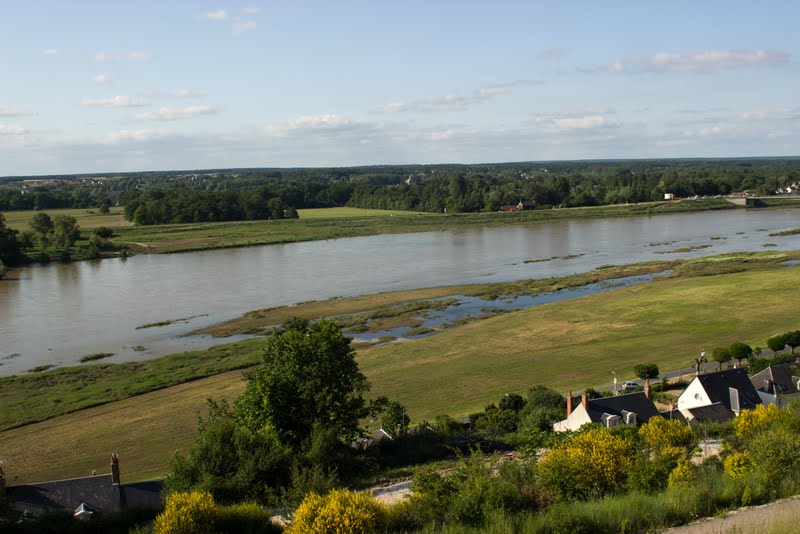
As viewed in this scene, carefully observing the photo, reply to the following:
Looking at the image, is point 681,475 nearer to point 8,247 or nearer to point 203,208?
point 8,247

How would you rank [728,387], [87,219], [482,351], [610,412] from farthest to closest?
1. [87,219]
2. [482,351]
3. [728,387]
4. [610,412]

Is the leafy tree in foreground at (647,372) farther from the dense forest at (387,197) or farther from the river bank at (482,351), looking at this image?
the dense forest at (387,197)

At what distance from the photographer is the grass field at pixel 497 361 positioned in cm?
1692

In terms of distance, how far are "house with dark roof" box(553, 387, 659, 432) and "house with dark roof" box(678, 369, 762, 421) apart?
2.86 feet

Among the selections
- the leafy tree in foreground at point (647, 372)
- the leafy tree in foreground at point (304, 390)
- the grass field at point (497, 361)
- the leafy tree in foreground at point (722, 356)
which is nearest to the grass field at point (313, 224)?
the grass field at point (497, 361)

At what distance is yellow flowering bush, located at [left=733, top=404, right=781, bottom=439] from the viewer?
1012 cm

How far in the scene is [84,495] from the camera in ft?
33.2

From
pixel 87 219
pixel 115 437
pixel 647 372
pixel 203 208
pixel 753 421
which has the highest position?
pixel 203 208

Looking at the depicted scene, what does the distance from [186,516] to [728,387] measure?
12407 millimetres

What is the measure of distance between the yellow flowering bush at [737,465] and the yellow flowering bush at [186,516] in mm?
5534

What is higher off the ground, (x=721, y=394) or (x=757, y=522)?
(x=757, y=522)

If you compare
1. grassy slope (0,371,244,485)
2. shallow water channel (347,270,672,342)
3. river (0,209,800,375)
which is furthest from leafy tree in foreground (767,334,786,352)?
river (0,209,800,375)

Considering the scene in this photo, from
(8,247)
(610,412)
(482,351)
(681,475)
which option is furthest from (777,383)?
(8,247)

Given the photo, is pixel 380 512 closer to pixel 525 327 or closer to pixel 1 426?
pixel 1 426
